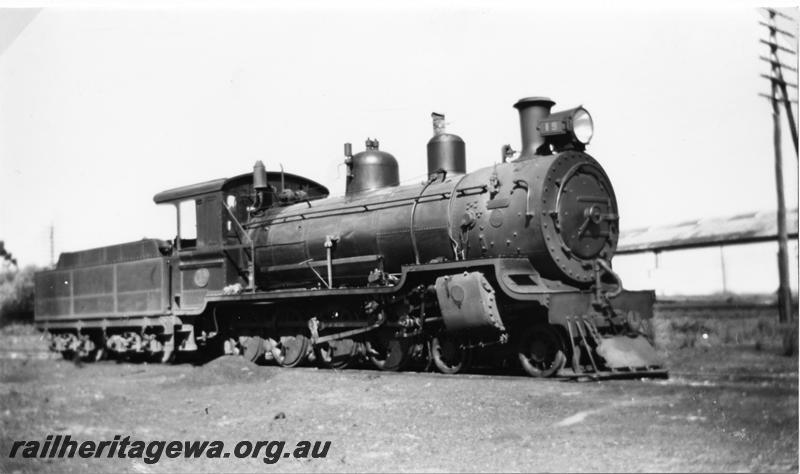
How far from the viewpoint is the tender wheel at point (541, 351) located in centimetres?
890

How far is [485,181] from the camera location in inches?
396

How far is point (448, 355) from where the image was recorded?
33.3 feet

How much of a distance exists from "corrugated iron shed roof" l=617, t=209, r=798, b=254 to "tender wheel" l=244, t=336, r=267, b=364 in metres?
8.10

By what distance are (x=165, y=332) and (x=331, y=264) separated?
4.14 m

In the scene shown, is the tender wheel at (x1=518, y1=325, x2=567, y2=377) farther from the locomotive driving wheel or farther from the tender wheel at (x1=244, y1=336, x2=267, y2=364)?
the tender wheel at (x1=244, y1=336, x2=267, y2=364)

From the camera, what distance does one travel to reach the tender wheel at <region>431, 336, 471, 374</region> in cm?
976

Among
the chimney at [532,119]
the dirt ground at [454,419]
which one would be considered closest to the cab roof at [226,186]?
the dirt ground at [454,419]

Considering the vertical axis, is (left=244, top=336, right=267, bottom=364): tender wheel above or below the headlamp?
below

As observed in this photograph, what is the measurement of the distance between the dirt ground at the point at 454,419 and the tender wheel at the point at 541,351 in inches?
16.4

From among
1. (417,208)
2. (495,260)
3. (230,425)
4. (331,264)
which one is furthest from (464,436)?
(331,264)

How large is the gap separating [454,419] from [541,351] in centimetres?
302

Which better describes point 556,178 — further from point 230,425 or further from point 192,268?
point 192,268

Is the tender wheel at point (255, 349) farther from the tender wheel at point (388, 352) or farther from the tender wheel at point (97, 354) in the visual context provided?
the tender wheel at point (97, 354)

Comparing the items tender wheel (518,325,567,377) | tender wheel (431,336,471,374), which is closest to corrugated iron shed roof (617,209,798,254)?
tender wheel (518,325,567,377)
